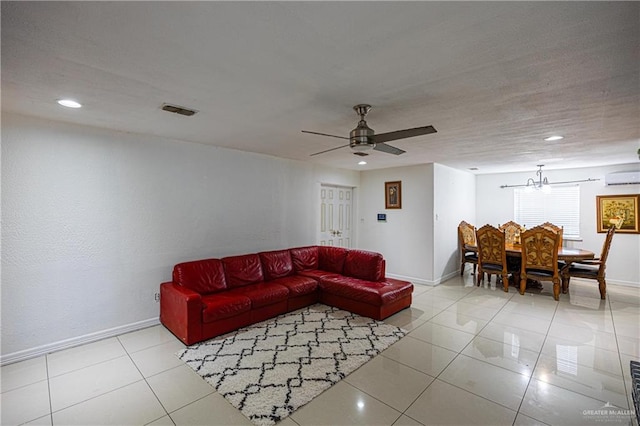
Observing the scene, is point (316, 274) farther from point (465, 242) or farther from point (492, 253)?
point (465, 242)

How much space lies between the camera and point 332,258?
5.12m

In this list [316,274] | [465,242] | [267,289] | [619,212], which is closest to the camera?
[267,289]

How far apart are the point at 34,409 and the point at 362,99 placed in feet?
11.5

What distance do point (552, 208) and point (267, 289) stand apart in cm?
666

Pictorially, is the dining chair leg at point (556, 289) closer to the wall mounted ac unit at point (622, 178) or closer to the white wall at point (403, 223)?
the white wall at point (403, 223)

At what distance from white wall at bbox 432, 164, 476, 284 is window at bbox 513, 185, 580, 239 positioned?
117 cm

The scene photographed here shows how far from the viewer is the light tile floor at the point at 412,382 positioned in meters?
2.11

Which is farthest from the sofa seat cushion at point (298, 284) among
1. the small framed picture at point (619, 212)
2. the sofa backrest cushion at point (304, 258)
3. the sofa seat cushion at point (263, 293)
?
the small framed picture at point (619, 212)

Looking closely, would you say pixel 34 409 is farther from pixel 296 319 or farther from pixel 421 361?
pixel 421 361

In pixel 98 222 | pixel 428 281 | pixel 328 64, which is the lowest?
pixel 428 281

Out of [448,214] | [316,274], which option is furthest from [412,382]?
[448,214]

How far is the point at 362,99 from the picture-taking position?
2379 mm

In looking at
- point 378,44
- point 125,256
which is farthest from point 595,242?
point 125,256

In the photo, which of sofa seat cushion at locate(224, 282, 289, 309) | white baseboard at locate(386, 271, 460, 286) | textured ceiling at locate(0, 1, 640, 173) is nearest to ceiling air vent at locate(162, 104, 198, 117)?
textured ceiling at locate(0, 1, 640, 173)
